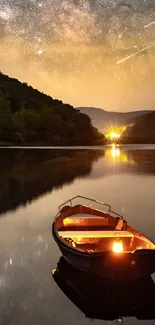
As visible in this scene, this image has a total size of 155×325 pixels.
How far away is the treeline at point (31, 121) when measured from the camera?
5709 inches

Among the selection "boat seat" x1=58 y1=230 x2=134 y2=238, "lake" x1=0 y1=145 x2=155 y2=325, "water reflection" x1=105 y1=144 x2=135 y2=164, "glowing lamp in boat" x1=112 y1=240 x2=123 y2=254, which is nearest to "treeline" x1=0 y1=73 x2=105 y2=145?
"water reflection" x1=105 y1=144 x2=135 y2=164

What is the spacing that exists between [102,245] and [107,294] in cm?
250

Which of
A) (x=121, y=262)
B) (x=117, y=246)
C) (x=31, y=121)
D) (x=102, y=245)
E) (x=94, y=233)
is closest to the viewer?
(x=121, y=262)

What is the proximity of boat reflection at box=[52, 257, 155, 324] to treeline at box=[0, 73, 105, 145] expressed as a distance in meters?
129

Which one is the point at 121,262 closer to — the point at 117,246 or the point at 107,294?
the point at 107,294

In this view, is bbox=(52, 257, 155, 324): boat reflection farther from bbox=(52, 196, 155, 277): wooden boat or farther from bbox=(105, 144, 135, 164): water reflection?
bbox=(105, 144, 135, 164): water reflection

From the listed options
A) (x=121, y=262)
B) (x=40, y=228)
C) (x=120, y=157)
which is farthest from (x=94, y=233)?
(x=120, y=157)

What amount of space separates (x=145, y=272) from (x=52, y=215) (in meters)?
12.8

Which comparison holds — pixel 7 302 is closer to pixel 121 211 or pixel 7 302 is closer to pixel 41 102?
pixel 121 211

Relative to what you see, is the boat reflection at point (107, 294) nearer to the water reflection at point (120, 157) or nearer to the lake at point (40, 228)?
the lake at point (40, 228)

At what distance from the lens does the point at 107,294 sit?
12.3 meters

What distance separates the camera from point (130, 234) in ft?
47.6

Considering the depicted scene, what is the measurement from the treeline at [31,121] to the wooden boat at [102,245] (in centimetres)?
12539

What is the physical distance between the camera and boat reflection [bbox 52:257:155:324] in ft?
36.1
